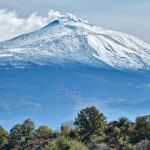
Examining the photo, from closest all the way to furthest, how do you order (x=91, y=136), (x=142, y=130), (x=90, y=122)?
(x=142, y=130) → (x=91, y=136) → (x=90, y=122)

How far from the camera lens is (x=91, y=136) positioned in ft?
279

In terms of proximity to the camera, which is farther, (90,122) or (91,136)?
(90,122)

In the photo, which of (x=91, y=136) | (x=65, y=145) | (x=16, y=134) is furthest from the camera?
(x=16, y=134)

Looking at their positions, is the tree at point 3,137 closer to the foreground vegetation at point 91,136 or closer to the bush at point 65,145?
the foreground vegetation at point 91,136

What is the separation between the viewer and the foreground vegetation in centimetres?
6480

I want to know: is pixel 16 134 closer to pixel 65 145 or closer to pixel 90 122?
pixel 90 122

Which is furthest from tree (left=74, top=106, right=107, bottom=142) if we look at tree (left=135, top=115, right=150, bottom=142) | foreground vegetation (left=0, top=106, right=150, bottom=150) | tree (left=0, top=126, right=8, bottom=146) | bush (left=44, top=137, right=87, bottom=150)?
bush (left=44, top=137, right=87, bottom=150)

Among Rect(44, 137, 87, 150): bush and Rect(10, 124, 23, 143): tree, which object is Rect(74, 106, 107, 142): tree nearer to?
Rect(10, 124, 23, 143): tree

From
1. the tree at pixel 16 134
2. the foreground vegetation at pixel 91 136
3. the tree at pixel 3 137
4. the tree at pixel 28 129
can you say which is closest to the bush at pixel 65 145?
the foreground vegetation at pixel 91 136

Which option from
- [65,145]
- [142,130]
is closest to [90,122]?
[142,130]

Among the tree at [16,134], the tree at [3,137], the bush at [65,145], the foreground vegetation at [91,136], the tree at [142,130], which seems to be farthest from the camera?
the tree at [3,137]

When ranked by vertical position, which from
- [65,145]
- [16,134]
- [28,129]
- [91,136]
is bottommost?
[65,145]

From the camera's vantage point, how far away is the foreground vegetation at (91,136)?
213 ft

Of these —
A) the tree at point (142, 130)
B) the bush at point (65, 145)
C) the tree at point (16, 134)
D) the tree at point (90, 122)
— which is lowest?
the bush at point (65, 145)
